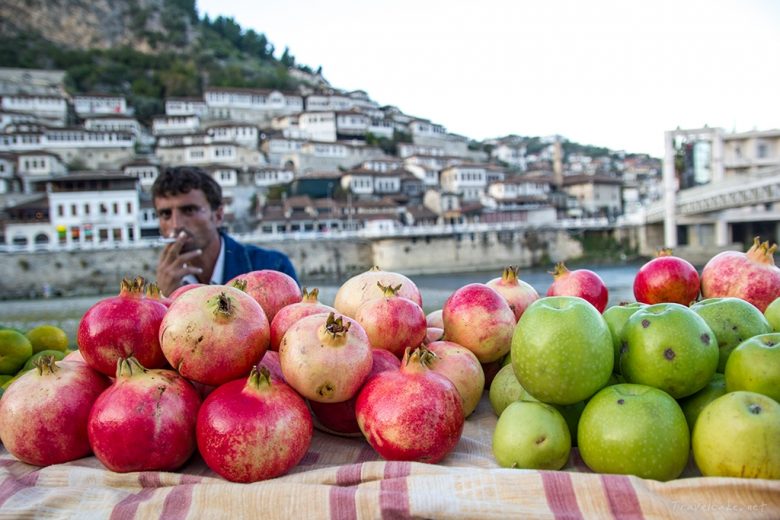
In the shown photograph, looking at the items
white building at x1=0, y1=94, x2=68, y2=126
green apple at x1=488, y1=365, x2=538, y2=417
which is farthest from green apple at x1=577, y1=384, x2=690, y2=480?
white building at x1=0, y1=94, x2=68, y2=126

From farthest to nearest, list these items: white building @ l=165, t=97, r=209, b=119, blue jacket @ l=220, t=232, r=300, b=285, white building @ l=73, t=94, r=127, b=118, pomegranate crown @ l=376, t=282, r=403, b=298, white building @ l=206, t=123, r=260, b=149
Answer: white building @ l=165, t=97, r=209, b=119 < white building @ l=73, t=94, r=127, b=118 < white building @ l=206, t=123, r=260, b=149 < blue jacket @ l=220, t=232, r=300, b=285 < pomegranate crown @ l=376, t=282, r=403, b=298

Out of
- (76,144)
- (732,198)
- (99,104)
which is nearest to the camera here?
(732,198)

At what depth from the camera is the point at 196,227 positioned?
16.8 feet

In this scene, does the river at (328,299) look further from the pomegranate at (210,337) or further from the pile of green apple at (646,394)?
the pomegranate at (210,337)

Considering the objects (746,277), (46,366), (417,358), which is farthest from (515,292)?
(46,366)

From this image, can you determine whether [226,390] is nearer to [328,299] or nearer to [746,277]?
[746,277]

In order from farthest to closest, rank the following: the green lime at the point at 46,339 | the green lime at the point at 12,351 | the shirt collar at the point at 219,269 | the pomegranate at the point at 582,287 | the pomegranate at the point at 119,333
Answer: the shirt collar at the point at 219,269, the green lime at the point at 46,339, the pomegranate at the point at 582,287, the green lime at the point at 12,351, the pomegranate at the point at 119,333

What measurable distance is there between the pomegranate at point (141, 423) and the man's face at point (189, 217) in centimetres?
341

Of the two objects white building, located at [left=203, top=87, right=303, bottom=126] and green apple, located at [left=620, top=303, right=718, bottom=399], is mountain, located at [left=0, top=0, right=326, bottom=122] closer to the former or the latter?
white building, located at [left=203, top=87, right=303, bottom=126]

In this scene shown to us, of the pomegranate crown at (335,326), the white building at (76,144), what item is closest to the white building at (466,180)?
the white building at (76,144)

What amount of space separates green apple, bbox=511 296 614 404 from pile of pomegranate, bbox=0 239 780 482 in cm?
30

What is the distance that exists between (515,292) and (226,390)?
165 cm

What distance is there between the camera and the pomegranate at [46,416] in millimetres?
1816

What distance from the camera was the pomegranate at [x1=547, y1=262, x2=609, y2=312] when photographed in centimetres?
285
